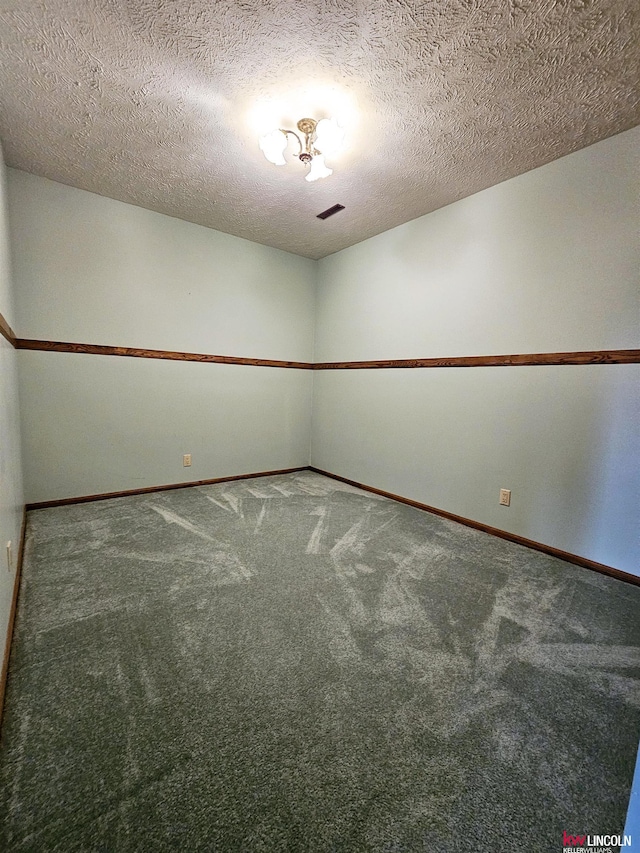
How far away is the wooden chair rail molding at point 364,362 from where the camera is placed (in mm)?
1959

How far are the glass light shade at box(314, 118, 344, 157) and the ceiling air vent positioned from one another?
96 cm

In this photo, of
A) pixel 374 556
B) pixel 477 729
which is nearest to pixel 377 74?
pixel 374 556

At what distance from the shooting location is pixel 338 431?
381 centimetres

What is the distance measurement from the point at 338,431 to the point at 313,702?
2834mm

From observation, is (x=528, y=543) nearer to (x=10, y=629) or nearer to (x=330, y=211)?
(x=10, y=629)

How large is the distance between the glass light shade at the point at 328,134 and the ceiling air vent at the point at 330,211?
0.96 meters

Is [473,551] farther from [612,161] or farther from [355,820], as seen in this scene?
[612,161]

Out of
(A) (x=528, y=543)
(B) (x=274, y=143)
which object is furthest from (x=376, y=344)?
(A) (x=528, y=543)

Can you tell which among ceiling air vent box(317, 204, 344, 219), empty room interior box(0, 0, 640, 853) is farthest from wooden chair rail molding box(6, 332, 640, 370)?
ceiling air vent box(317, 204, 344, 219)

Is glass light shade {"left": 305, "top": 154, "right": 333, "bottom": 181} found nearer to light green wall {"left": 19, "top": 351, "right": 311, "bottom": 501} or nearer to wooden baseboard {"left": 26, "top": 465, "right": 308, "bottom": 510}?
light green wall {"left": 19, "top": 351, "right": 311, "bottom": 501}

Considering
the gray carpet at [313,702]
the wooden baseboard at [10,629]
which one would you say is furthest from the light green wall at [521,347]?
the wooden baseboard at [10,629]

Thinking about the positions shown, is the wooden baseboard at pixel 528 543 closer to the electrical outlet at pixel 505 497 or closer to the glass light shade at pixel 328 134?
the electrical outlet at pixel 505 497

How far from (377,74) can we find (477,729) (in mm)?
2611

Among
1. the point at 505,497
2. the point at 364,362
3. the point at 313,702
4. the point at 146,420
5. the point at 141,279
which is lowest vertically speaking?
Answer: the point at 313,702
